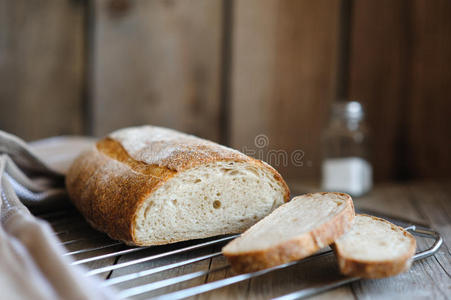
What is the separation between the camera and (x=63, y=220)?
1494 mm

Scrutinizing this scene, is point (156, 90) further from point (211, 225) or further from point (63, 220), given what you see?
point (211, 225)

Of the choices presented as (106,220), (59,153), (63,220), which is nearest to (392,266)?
(106,220)

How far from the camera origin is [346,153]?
7.09 feet

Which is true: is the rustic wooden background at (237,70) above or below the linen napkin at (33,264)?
above

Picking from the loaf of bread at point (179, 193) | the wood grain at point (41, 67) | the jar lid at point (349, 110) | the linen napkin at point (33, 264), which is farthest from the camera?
the wood grain at point (41, 67)

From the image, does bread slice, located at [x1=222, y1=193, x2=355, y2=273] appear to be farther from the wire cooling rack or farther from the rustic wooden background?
the rustic wooden background

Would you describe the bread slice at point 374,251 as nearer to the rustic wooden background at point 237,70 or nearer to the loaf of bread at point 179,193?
the loaf of bread at point 179,193

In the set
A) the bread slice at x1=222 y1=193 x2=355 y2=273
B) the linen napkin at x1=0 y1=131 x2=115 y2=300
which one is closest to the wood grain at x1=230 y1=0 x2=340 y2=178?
the bread slice at x1=222 y1=193 x2=355 y2=273

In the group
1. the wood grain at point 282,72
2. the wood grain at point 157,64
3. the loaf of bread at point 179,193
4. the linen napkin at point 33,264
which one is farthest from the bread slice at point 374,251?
the wood grain at point 157,64

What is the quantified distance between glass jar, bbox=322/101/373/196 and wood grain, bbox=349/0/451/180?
34cm

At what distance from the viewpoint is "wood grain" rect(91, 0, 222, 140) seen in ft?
7.30

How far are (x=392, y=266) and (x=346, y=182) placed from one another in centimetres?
111

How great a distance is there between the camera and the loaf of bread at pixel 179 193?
118 centimetres

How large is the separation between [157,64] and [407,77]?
1222mm
